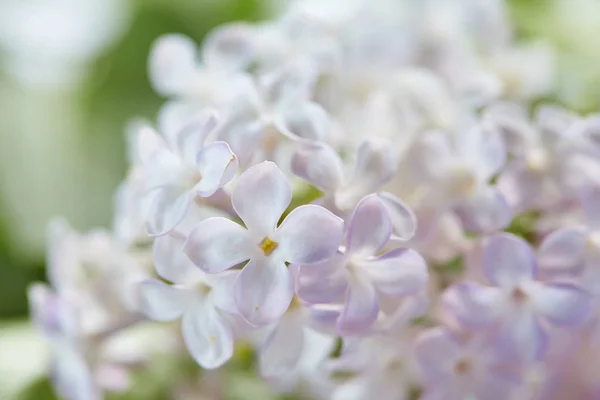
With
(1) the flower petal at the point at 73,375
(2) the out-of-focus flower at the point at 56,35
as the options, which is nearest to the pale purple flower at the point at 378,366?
(1) the flower petal at the point at 73,375

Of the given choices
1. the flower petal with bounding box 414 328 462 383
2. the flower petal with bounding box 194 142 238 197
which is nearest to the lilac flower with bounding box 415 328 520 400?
the flower petal with bounding box 414 328 462 383

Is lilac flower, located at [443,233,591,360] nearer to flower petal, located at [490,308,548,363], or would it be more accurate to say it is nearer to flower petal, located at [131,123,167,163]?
flower petal, located at [490,308,548,363]

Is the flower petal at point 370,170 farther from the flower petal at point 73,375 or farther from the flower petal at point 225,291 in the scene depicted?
the flower petal at point 73,375

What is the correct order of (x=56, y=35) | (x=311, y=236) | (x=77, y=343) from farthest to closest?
(x=56, y=35) < (x=77, y=343) < (x=311, y=236)

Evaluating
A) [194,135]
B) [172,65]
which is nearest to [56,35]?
[172,65]

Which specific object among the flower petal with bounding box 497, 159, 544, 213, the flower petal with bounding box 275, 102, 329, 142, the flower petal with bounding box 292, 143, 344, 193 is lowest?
the flower petal with bounding box 497, 159, 544, 213

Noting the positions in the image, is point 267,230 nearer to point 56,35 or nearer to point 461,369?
point 461,369
